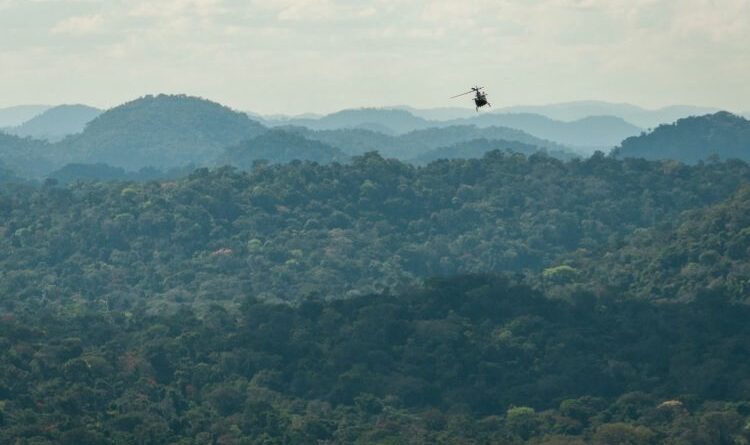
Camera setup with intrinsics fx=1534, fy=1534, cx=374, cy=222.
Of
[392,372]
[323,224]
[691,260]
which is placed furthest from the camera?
[323,224]

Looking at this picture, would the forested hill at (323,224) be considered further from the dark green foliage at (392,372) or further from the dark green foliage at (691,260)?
the dark green foliage at (392,372)

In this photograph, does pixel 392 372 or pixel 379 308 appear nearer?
pixel 392 372

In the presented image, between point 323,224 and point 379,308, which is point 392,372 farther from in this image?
point 323,224

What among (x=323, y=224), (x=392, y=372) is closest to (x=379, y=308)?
(x=392, y=372)

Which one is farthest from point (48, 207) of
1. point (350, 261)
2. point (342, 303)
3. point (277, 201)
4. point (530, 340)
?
point (530, 340)

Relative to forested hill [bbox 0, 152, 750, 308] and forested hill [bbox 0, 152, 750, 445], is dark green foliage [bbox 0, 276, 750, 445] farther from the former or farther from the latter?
forested hill [bbox 0, 152, 750, 308]

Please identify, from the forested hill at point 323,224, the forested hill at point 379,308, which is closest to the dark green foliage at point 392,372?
the forested hill at point 379,308

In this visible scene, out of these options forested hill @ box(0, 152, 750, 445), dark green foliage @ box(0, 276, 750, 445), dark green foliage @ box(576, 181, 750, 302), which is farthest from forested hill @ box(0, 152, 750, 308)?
dark green foliage @ box(0, 276, 750, 445)

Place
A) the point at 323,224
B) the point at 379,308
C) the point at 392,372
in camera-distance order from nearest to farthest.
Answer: the point at 392,372 → the point at 379,308 → the point at 323,224

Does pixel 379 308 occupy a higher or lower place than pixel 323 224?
lower
